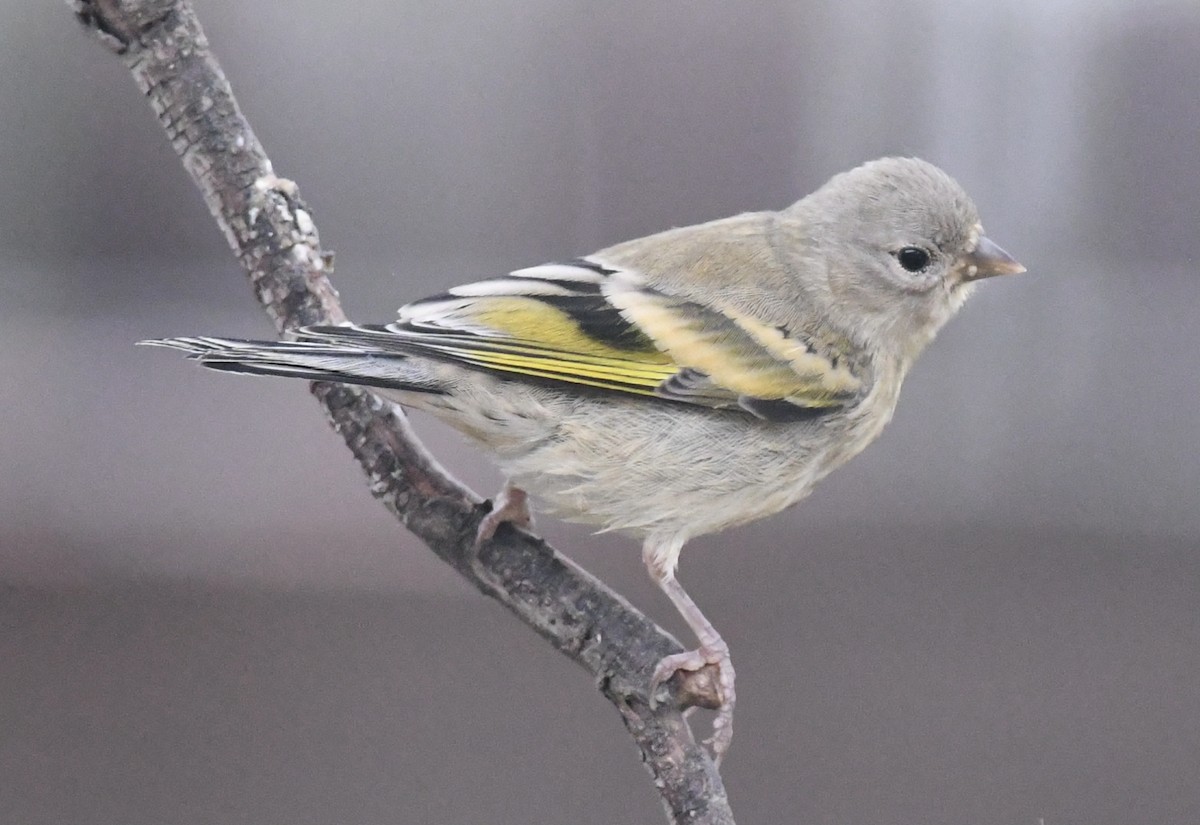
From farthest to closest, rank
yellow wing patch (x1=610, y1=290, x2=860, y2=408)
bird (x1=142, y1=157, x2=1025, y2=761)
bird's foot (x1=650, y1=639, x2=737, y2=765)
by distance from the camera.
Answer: yellow wing patch (x1=610, y1=290, x2=860, y2=408)
bird (x1=142, y1=157, x2=1025, y2=761)
bird's foot (x1=650, y1=639, x2=737, y2=765)

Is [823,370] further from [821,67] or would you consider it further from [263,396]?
[263,396]

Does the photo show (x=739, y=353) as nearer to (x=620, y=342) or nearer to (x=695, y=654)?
(x=620, y=342)

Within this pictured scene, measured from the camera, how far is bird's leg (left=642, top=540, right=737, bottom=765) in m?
1.40

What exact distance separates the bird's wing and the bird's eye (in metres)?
0.18

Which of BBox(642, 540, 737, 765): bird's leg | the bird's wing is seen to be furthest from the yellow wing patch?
BBox(642, 540, 737, 765): bird's leg

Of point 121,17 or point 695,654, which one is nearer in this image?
point 695,654

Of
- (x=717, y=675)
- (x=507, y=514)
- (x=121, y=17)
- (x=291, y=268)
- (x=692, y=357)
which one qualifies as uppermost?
(x=121, y=17)

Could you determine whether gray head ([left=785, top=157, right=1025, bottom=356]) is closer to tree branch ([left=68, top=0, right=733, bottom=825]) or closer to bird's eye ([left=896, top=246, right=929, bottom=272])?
bird's eye ([left=896, top=246, right=929, bottom=272])

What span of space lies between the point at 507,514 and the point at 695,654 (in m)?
0.34

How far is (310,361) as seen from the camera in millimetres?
1350

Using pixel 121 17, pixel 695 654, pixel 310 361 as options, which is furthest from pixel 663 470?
pixel 121 17

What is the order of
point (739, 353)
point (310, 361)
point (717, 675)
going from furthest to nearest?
point (739, 353) < point (717, 675) < point (310, 361)

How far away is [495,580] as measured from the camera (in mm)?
1547

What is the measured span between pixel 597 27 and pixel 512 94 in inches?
11.2
